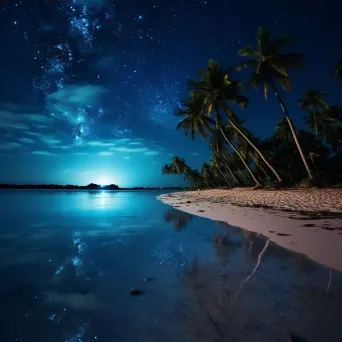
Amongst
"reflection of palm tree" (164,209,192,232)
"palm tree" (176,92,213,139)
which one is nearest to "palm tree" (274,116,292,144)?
"palm tree" (176,92,213,139)

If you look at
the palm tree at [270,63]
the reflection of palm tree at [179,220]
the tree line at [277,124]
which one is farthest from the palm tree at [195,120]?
the reflection of palm tree at [179,220]

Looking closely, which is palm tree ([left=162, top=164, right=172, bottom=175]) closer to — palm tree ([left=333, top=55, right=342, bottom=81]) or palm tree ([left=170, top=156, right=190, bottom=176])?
palm tree ([left=170, top=156, right=190, bottom=176])

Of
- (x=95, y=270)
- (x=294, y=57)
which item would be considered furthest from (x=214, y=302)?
(x=294, y=57)

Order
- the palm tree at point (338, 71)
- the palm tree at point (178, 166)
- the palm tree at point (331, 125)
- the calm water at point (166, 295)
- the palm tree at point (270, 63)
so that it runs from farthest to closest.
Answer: the palm tree at point (178, 166)
the palm tree at point (331, 125)
the palm tree at point (338, 71)
the palm tree at point (270, 63)
the calm water at point (166, 295)

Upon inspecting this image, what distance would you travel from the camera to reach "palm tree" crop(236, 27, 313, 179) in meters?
21.0

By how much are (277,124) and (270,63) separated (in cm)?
1516

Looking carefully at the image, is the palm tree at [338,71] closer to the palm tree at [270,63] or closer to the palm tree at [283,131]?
the palm tree at [283,131]

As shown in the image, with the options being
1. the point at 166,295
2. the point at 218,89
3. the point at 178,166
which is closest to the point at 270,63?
the point at 218,89

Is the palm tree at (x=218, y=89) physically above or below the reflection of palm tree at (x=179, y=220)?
above

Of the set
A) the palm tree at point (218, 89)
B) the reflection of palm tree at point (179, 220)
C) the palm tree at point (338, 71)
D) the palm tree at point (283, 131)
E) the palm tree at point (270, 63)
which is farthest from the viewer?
the palm tree at point (283, 131)

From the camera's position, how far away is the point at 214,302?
2.24 m

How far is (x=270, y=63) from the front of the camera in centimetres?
2155

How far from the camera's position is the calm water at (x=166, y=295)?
1.80 m

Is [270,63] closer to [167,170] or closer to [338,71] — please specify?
[338,71]
